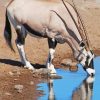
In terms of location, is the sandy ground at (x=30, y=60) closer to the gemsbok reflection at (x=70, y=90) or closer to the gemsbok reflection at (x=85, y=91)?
the gemsbok reflection at (x=70, y=90)

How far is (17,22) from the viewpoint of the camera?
48.5 ft

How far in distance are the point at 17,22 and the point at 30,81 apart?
6.68ft

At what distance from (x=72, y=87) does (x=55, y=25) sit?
187cm

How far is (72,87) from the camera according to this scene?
1302cm

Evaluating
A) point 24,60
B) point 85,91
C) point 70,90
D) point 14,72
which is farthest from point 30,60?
point 85,91

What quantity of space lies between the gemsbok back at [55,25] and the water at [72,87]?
33 centimetres

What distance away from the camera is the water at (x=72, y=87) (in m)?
12.1

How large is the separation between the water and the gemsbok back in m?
0.33

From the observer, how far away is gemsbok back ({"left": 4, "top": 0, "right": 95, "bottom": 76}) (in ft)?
46.5

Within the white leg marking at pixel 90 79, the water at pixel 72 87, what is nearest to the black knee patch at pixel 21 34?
the water at pixel 72 87

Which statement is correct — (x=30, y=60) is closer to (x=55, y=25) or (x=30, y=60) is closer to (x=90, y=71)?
(x=55, y=25)

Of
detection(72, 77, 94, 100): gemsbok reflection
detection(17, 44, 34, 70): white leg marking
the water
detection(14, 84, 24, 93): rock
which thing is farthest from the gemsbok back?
detection(14, 84, 24, 93): rock

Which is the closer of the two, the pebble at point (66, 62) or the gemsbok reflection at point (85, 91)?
the gemsbok reflection at point (85, 91)

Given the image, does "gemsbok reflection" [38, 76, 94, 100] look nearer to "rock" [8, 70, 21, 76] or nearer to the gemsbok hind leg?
"rock" [8, 70, 21, 76]
